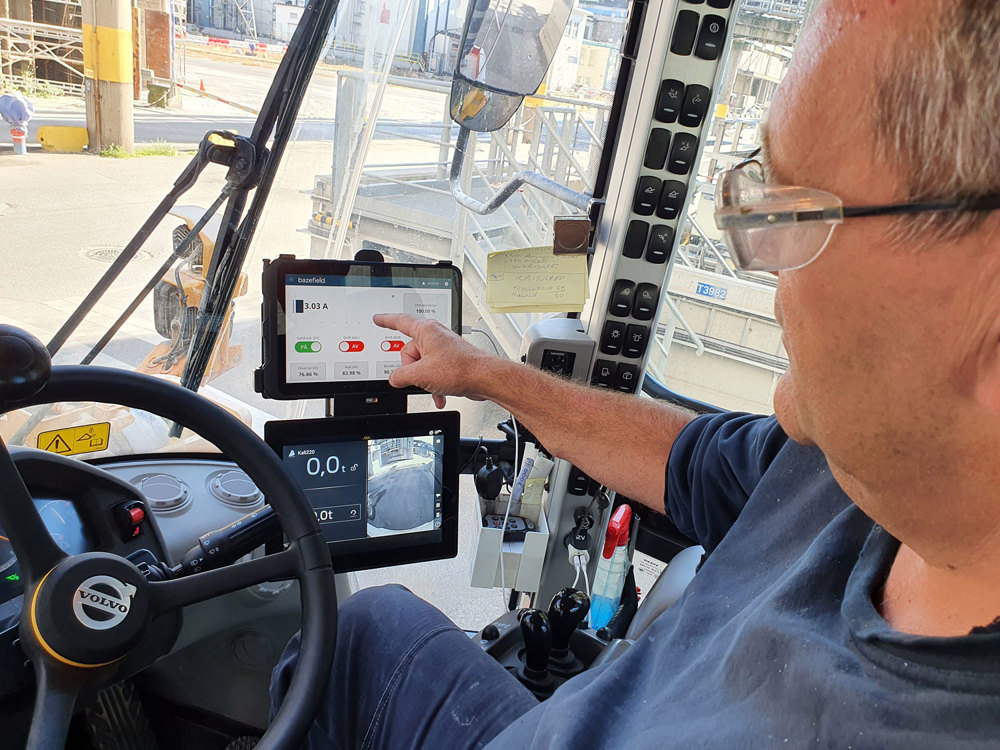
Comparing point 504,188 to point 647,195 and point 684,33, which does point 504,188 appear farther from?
point 684,33

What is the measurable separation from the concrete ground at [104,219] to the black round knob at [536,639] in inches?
28.1

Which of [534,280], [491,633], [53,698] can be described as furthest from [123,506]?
[534,280]

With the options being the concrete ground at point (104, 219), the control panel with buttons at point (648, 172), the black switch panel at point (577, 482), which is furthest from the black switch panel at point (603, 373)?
the concrete ground at point (104, 219)

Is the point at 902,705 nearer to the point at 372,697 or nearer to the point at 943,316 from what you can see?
the point at 943,316

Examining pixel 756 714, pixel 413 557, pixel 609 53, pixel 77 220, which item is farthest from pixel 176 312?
pixel 756 714

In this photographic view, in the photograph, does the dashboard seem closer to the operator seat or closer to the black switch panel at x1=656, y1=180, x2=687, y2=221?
the operator seat

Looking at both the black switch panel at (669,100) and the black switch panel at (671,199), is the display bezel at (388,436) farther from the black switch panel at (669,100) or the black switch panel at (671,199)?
the black switch panel at (669,100)

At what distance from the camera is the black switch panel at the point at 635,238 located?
4.98 ft

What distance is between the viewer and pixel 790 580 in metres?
0.74

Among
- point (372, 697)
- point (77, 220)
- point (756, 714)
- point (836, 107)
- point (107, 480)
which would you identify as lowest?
point (372, 697)

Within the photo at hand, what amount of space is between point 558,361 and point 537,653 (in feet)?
1.89

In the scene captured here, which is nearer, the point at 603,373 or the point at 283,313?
the point at 283,313

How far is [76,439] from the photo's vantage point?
1255 millimetres

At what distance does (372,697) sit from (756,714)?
2.26 feet
